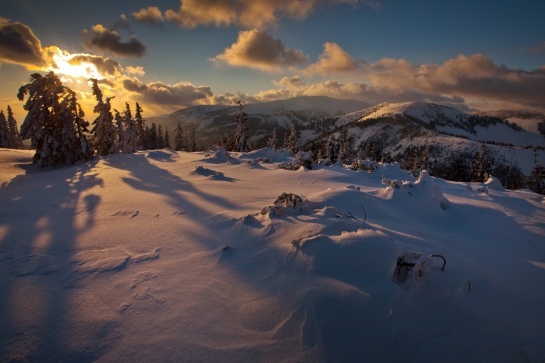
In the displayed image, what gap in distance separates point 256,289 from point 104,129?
97.4ft

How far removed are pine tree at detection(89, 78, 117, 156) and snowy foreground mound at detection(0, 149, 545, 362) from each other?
22945 millimetres

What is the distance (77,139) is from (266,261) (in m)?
20.7

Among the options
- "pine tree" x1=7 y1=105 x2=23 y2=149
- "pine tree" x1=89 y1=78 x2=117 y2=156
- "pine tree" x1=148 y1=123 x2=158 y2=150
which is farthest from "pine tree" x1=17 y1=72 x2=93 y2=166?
"pine tree" x1=7 y1=105 x2=23 y2=149

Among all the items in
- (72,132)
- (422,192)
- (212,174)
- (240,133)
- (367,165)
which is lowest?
(422,192)

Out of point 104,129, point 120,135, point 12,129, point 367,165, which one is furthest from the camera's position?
point 12,129

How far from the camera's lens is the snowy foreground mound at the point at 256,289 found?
7.60ft

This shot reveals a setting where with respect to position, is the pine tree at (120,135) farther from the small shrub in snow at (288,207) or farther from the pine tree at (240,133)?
the small shrub in snow at (288,207)

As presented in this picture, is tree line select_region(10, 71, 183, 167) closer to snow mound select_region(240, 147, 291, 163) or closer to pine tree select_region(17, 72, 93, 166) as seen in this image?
pine tree select_region(17, 72, 93, 166)

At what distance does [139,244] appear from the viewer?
4.15m

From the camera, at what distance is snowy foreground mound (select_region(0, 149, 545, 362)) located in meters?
2.32

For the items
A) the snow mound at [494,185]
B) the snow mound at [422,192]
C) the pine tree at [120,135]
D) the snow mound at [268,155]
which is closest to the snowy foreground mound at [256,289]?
the snow mound at [422,192]

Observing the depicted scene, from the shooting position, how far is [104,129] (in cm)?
2586

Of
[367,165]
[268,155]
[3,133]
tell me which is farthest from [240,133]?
[3,133]

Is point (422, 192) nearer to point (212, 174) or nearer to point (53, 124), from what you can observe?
point (212, 174)
